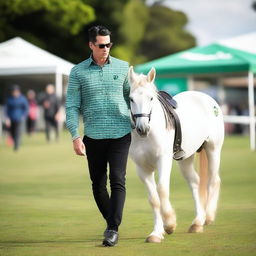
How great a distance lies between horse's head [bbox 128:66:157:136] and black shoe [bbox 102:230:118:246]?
1005 millimetres

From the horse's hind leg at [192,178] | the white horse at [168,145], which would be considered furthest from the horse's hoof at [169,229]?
the horse's hind leg at [192,178]

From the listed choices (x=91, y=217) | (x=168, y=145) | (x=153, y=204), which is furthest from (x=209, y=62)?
(x=153, y=204)

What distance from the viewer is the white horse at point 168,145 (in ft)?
25.3

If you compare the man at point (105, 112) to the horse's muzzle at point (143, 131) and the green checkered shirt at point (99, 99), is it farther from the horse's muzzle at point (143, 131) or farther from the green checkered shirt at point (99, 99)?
the horse's muzzle at point (143, 131)

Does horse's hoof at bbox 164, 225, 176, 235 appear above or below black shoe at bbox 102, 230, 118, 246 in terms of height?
below

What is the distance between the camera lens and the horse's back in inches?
354

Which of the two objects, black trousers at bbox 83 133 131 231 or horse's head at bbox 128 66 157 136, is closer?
horse's head at bbox 128 66 157 136

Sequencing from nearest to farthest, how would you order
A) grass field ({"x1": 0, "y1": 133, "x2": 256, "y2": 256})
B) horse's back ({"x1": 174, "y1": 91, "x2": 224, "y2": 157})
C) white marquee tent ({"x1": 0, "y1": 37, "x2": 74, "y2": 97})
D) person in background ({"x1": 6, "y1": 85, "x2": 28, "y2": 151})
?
1. grass field ({"x1": 0, "y1": 133, "x2": 256, "y2": 256})
2. horse's back ({"x1": 174, "y1": 91, "x2": 224, "y2": 157})
3. person in background ({"x1": 6, "y1": 85, "x2": 28, "y2": 151})
4. white marquee tent ({"x1": 0, "y1": 37, "x2": 74, "y2": 97})

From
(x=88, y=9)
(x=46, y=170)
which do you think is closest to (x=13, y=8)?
(x=88, y=9)

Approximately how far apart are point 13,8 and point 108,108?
32546 millimetres

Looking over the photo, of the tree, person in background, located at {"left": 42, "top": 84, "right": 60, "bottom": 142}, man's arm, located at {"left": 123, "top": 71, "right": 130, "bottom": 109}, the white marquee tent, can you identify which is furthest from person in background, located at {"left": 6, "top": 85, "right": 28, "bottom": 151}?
the tree

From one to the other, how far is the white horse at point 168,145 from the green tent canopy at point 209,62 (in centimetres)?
1384

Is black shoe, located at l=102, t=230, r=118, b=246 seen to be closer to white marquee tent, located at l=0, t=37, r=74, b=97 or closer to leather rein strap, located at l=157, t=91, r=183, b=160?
leather rein strap, located at l=157, t=91, r=183, b=160

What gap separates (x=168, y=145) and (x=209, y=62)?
1668cm
